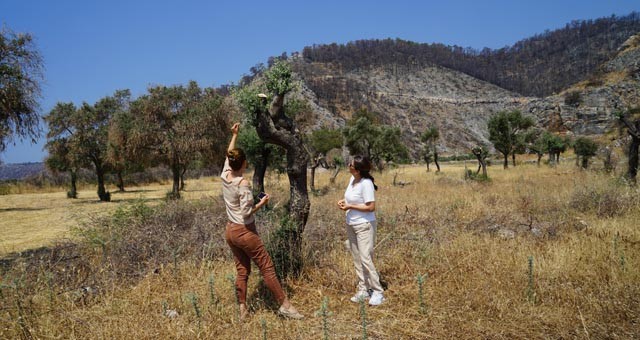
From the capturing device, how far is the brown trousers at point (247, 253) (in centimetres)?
436

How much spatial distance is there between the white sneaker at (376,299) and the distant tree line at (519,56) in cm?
10774

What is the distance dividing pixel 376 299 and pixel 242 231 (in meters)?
1.99

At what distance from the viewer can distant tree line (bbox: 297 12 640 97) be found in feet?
414

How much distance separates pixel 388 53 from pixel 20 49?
157298mm

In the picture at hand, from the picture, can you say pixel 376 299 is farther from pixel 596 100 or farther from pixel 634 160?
pixel 596 100

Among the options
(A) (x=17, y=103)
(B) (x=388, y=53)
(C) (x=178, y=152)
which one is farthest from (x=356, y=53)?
(A) (x=17, y=103)

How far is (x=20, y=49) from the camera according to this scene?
9.25 meters

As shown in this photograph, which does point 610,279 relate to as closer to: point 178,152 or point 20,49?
point 20,49

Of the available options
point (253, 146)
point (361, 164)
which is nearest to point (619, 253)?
point (361, 164)

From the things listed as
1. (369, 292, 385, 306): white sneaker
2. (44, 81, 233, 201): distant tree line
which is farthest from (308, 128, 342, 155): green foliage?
(369, 292, 385, 306): white sneaker

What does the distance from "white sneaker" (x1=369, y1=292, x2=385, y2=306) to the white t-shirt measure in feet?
3.24

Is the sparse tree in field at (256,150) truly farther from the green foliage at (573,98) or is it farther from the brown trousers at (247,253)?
the green foliage at (573,98)

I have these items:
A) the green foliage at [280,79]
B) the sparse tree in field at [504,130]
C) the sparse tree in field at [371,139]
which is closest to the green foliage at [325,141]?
the sparse tree in field at [371,139]

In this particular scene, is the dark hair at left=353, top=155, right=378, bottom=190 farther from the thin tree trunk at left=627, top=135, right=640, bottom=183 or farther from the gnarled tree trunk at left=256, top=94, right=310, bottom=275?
the thin tree trunk at left=627, top=135, right=640, bottom=183
